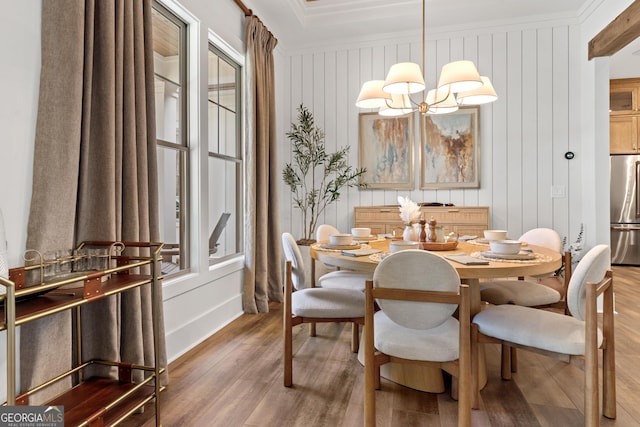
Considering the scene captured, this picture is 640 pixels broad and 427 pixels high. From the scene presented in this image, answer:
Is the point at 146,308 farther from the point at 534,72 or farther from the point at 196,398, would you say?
the point at 534,72

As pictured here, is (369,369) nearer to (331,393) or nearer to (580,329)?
(331,393)

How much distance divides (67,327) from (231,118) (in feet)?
8.14

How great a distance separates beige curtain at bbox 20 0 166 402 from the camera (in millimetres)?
1587

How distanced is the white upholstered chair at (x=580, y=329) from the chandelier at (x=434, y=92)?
49.1 inches

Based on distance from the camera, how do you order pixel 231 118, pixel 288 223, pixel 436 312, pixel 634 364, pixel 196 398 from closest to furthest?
1. pixel 436 312
2. pixel 196 398
3. pixel 634 364
4. pixel 231 118
5. pixel 288 223

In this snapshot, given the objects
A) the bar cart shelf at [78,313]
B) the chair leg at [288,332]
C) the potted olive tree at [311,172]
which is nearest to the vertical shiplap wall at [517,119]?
the potted olive tree at [311,172]

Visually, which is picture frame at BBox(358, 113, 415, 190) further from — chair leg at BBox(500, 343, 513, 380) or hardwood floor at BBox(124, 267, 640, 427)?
chair leg at BBox(500, 343, 513, 380)

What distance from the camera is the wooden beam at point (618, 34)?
298 centimetres

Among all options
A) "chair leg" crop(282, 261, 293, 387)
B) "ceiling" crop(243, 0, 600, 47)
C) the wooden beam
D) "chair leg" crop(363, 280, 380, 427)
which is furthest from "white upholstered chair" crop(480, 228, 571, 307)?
"ceiling" crop(243, 0, 600, 47)

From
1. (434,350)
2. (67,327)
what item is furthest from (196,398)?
(434,350)

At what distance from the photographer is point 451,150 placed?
4242 mm

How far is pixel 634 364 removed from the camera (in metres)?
2.42

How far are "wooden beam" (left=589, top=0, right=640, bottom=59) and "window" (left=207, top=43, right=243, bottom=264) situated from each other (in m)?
3.40

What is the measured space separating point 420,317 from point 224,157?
2.47 meters
